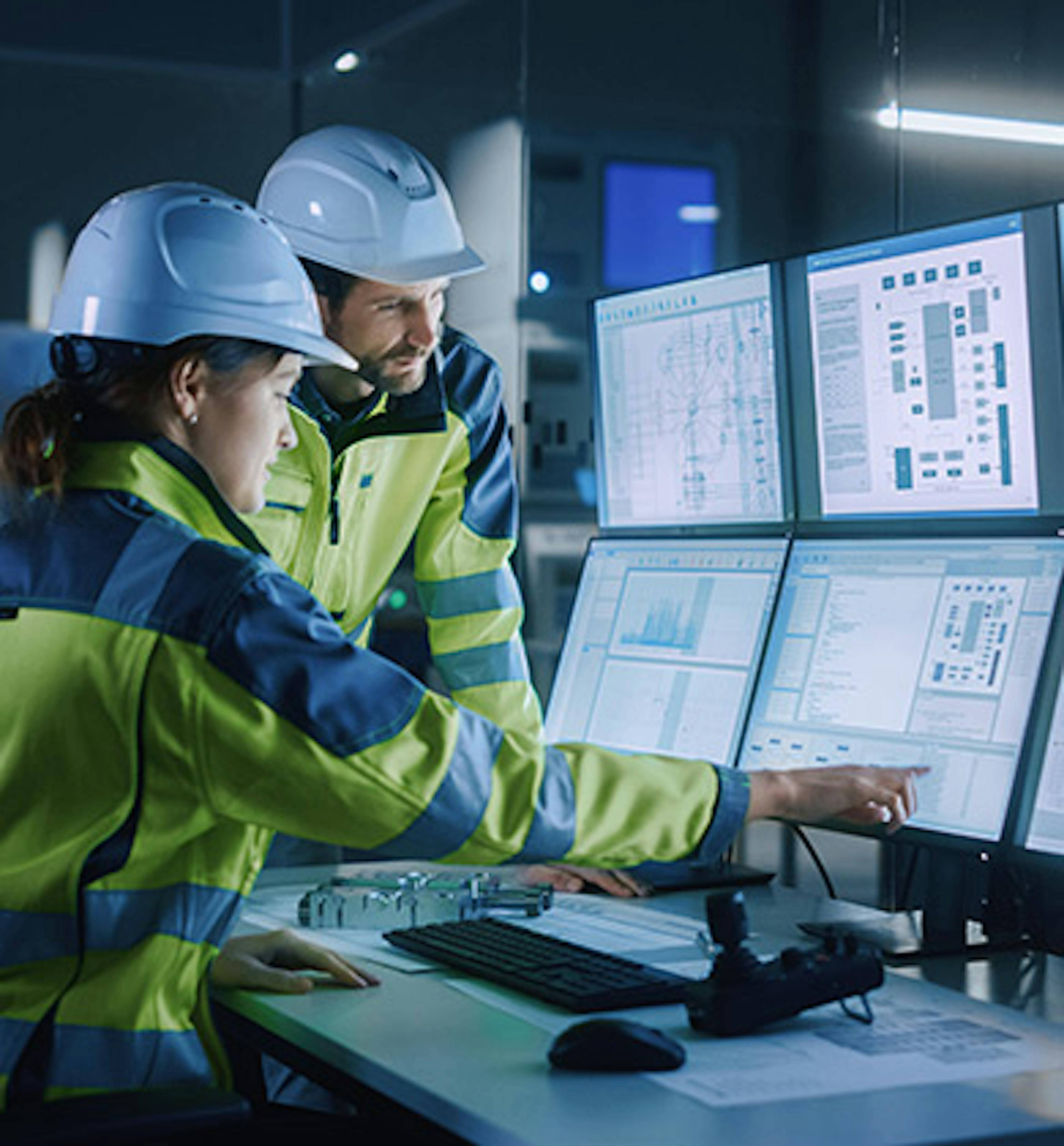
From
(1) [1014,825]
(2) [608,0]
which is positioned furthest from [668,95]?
(1) [1014,825]

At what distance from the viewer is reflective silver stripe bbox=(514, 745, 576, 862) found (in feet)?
4.74

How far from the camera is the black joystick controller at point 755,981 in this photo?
1396 mm

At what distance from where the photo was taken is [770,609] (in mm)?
1992

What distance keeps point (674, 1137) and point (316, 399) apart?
4.41 feet

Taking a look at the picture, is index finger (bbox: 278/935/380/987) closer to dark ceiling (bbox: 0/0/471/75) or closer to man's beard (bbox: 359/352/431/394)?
man's beard (bbox: 359/352/431/394)

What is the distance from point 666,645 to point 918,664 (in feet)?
1.37

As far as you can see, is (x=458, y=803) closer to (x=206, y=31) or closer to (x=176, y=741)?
(x=176, y=741)

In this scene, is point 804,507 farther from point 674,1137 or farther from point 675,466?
point 674,1137

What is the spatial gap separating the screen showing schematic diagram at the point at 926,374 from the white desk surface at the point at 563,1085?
50 centimetres

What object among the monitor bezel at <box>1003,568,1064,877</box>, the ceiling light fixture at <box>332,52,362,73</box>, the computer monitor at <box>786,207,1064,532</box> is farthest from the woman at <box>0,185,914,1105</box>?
the ceiling light fixture at <box>332,52,362,73</box>

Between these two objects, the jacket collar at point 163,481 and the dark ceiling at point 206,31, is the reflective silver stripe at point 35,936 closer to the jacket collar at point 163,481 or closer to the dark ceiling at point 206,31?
the jacket collar at point 163,481

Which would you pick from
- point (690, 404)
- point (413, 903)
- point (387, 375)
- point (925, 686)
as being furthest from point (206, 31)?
point (925, 686)

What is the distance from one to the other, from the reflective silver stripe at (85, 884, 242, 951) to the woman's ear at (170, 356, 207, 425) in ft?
1.26

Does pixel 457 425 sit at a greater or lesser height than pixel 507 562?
greater
